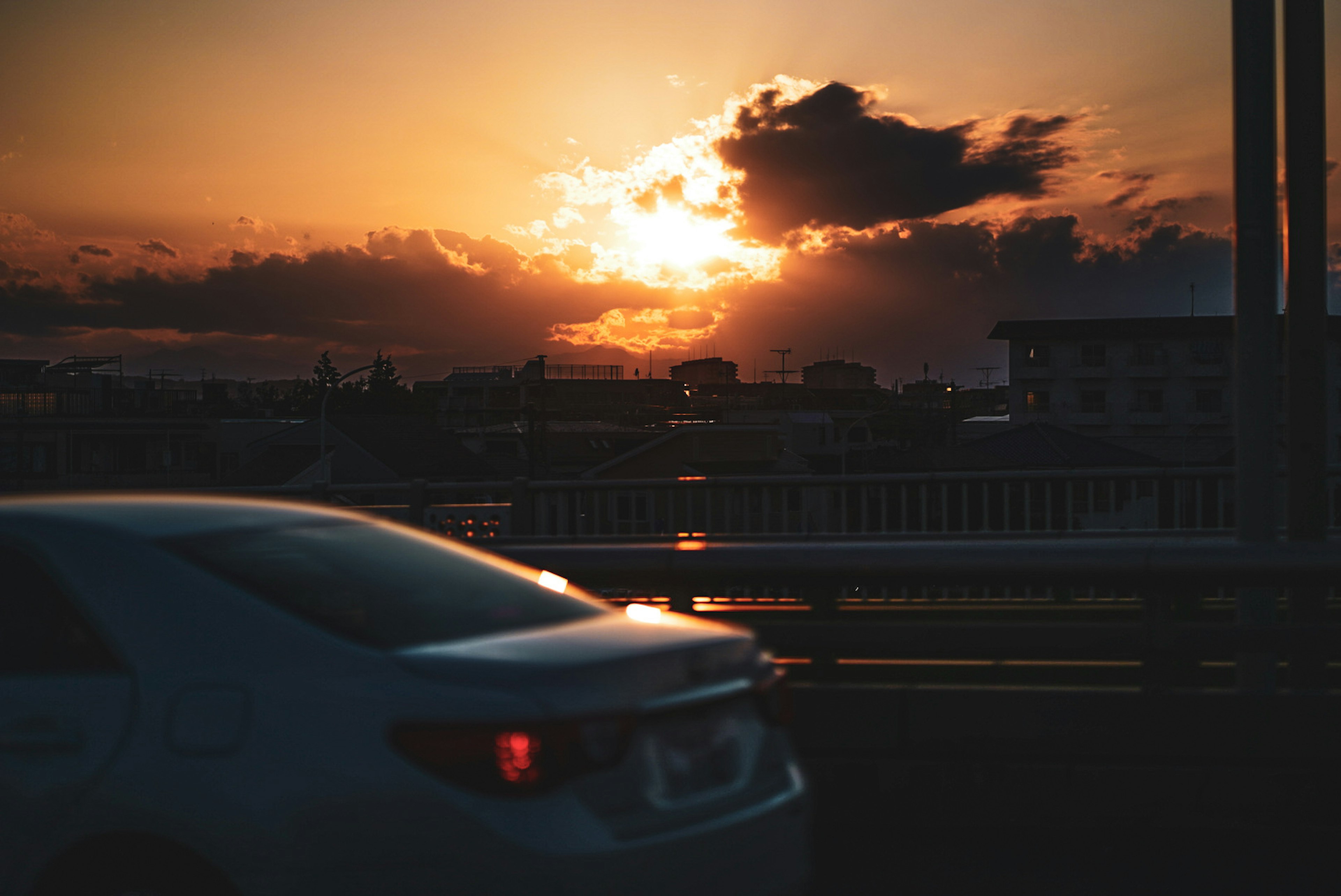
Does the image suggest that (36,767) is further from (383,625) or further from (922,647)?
(922,647)

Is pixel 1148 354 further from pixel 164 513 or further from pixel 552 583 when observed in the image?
pixel 164 513

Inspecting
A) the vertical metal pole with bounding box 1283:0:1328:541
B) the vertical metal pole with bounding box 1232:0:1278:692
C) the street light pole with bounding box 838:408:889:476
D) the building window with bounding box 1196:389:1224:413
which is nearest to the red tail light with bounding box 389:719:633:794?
the vertical metal pole with bounding box 1232:0:1278:692

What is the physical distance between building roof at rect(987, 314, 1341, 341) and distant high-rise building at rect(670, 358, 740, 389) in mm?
85000

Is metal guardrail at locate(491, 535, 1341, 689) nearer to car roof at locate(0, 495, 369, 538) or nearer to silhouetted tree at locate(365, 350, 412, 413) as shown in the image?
car roof at locate(0, 495, 369, 538)

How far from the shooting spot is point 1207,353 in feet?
284

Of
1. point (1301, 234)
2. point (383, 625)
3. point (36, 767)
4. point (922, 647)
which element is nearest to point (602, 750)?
point (383, 625)

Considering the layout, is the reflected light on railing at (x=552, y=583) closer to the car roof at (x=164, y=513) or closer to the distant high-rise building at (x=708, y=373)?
the car roof at (x=164, y=513)

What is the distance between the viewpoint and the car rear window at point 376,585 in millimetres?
3328

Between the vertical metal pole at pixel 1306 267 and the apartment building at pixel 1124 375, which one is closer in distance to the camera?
the vertical metal pole at pixel 1306 267

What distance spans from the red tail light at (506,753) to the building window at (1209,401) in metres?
91.8

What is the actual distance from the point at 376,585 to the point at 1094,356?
9039cm

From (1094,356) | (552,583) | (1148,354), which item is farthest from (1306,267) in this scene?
(1148,354)

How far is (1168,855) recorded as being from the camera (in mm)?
5344

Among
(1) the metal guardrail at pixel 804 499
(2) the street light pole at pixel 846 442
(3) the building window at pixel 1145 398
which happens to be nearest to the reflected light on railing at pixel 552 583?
(1) the metal guardrail at pixel 804 499
